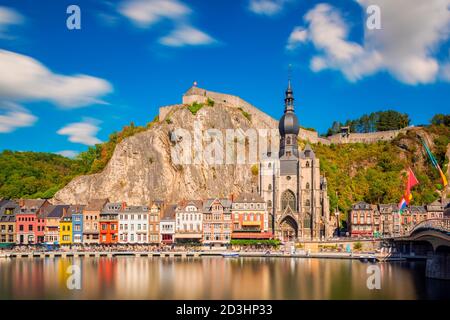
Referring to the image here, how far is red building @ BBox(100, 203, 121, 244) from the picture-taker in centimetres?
8575

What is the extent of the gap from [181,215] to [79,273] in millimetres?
33305

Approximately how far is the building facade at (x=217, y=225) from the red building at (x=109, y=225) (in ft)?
47.7

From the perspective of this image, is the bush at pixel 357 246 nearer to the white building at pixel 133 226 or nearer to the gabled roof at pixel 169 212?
the gabled roof at pixel 169 212

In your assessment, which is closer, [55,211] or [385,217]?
[55,211]

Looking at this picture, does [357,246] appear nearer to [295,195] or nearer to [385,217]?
[385,217]

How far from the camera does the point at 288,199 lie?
306 feet

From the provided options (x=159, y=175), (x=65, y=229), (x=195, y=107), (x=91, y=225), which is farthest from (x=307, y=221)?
(x=65, y=229)

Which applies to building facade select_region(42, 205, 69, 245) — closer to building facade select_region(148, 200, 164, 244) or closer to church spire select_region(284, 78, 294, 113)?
building facade select_region(148, 200, 164, 244)

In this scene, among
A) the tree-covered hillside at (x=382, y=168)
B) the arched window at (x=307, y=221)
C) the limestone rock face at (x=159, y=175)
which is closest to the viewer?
the arched window at (x=307, y=221)

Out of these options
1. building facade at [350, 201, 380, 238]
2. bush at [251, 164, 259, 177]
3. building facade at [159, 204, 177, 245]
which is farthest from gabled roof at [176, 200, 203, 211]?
building facade at [350, 201, 380, 238]

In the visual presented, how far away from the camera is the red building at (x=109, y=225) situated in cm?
8575

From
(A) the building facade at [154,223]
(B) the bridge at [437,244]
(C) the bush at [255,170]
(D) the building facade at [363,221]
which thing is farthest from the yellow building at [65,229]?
(B) the bridge at [437,244]

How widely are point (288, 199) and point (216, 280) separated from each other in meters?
46.5
